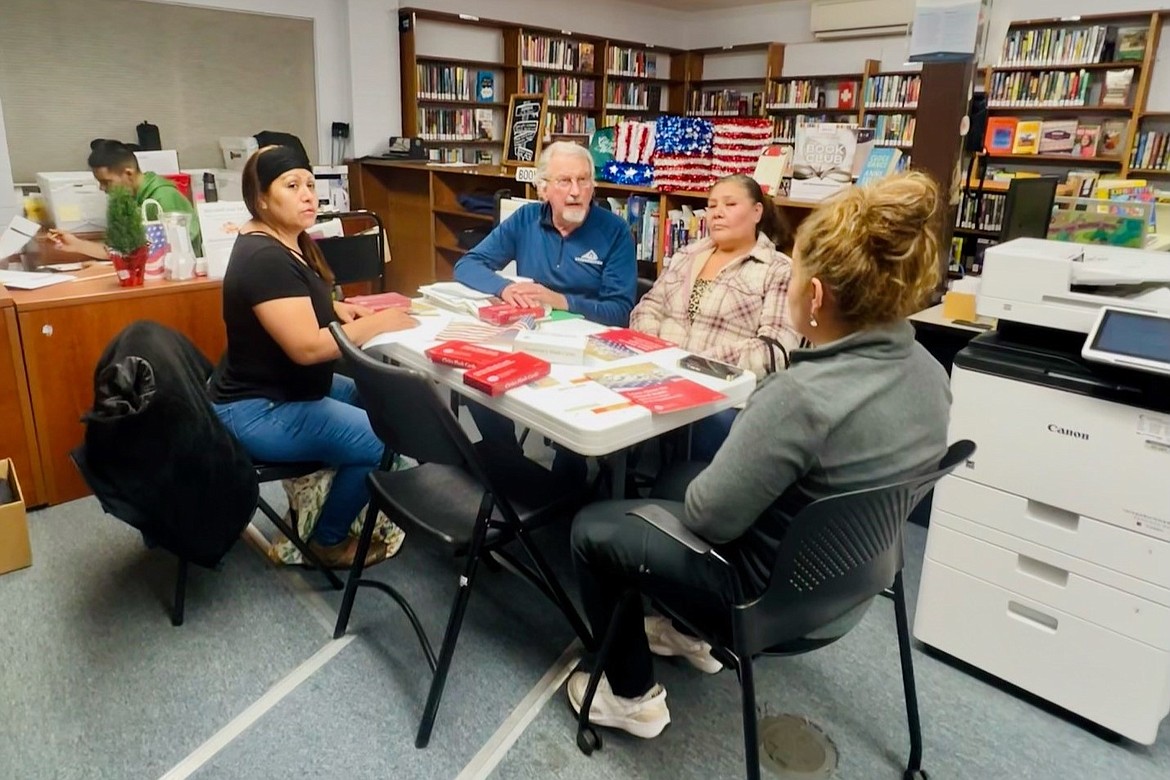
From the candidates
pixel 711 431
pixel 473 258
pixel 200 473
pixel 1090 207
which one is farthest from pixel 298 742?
pixel 1090 207

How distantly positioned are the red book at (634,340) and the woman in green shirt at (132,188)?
193 cm

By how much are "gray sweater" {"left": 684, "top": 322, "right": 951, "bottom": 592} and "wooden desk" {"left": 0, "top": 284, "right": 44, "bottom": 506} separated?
2.39 m

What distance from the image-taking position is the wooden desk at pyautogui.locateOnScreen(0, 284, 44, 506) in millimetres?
2438

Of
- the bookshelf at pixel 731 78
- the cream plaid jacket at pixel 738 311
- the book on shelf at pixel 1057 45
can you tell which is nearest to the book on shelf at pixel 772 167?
the cream plaid jacket at pixel 738 311

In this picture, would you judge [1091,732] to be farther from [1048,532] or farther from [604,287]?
[604,287]

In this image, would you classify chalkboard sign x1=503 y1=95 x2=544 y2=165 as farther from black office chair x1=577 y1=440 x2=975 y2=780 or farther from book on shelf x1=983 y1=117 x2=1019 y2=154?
Answer: book on shelf x1=983 y1=117 x2=1019 y2=154

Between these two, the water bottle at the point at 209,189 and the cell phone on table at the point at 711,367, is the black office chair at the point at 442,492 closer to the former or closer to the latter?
the cell phone on table at the point at 711,367

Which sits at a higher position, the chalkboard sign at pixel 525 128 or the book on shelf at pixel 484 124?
the book on shelf at pixel 484 124

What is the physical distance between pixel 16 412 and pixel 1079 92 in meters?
6.80

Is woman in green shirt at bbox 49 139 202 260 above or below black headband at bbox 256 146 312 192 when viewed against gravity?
below

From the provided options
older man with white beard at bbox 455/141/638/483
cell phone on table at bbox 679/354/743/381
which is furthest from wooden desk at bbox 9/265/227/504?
cell phone on table at bbox 679/354/743/381

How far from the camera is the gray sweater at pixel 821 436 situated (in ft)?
3.71

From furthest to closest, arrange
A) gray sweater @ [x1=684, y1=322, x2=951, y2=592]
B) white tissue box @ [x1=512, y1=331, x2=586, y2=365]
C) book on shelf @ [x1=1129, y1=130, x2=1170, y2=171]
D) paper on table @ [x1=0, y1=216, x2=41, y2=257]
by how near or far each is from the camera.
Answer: book on shelf @ [x1=1129, y1=130, x2=1170, y2=171]
paper on table @ [x1=0, y1=216, x2=41, y2=257]
white tissue box @ [x1=512, y1=331, x2=586, y2=365]
gray sweater @ [x1=684, y1=322, x2=951, y2=592]

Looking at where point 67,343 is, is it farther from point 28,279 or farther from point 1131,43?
point 1131,43
